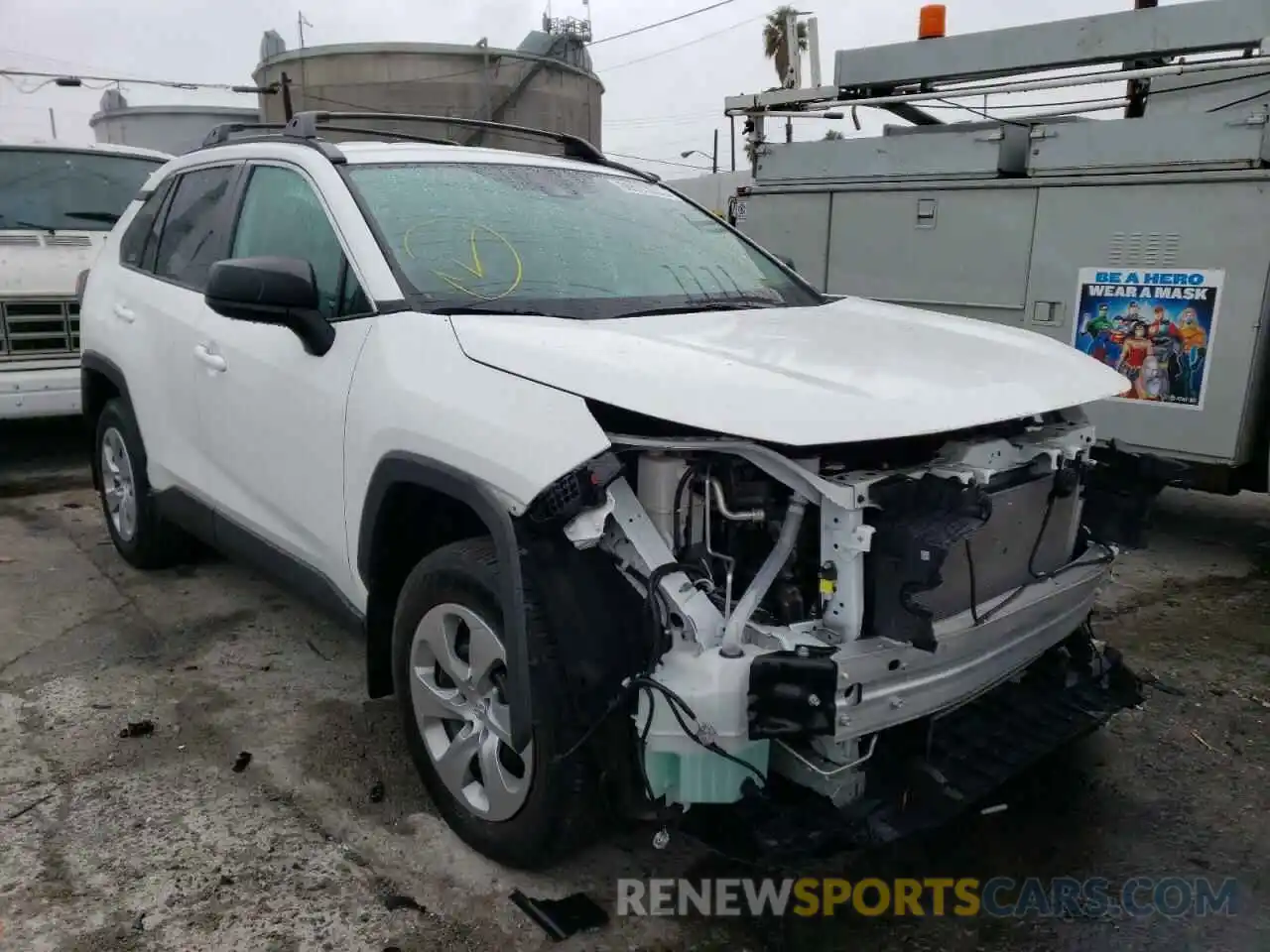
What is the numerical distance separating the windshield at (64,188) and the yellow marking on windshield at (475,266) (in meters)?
5.24

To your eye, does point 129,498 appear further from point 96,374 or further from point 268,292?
point 268,292

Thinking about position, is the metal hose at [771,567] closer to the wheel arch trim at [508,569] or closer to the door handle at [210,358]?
the wheel arch trim at [508,569]

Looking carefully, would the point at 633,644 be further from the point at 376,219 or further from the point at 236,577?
the point at 236,577

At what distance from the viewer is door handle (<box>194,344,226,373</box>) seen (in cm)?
360

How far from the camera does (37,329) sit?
21.5 feet

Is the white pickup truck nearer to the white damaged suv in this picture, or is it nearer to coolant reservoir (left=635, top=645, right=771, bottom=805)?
the white damaged suv

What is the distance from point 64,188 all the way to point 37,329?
1.38 metres

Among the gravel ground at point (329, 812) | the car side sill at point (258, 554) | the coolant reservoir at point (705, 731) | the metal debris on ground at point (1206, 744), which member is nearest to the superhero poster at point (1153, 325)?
the gravel ground at point (329, 812)

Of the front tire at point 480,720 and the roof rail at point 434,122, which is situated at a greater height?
the roof rail at point 434,122

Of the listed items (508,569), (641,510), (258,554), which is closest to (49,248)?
(258,554)

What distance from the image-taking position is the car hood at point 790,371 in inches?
88.0

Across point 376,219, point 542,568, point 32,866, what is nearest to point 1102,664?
point 542,568

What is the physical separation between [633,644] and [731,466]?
48 cm

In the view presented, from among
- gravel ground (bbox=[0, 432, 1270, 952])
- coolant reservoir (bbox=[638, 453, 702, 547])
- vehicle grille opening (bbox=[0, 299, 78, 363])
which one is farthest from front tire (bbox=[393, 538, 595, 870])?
vehicle grille opening (bbox=[0, 299, 78, 363])
